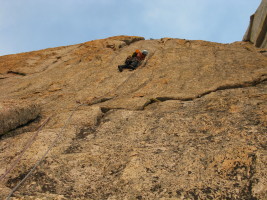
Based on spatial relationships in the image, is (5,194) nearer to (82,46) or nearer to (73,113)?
(73,113)

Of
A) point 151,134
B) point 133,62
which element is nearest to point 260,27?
point 133,62

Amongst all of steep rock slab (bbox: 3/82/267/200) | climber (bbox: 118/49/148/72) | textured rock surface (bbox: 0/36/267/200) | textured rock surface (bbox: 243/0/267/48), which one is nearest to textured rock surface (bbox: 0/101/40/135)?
textured rock surface (bbox: 0/36/267/200)

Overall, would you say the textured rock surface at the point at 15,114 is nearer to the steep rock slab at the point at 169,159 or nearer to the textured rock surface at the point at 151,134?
the textured rock surface at the point at 151,134

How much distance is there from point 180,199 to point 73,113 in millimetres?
5431

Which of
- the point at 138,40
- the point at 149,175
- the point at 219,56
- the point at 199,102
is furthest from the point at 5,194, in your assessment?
the point at 138,40

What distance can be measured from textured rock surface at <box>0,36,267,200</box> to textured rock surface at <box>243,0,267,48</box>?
728 cm

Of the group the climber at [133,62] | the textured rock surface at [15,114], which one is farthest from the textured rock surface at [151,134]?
the climber at [133,62]

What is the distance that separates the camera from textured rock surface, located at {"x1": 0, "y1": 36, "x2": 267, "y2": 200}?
4.66 m

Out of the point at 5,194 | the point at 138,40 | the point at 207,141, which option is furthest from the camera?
the point at 138,40

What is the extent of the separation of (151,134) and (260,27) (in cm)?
1722

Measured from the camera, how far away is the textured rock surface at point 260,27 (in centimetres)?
1941

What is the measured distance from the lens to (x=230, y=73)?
11242mm

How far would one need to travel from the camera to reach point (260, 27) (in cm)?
1994

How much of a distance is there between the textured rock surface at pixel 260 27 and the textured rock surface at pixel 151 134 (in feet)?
23.9
